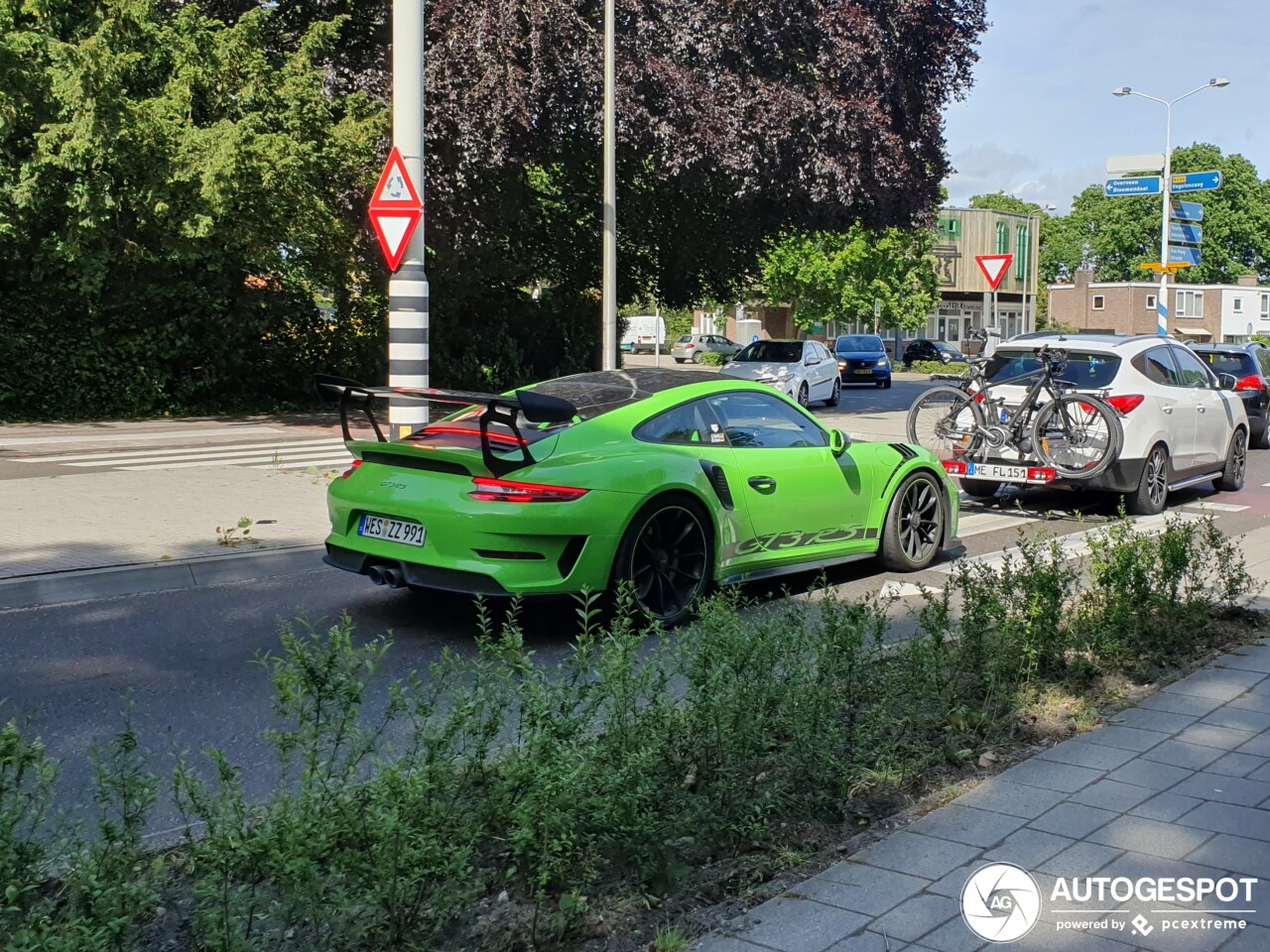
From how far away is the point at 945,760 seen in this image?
15.6ft

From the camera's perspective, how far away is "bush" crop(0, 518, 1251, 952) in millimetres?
3070

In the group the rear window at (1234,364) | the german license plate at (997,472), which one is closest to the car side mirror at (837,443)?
the german license plate at (997,472)

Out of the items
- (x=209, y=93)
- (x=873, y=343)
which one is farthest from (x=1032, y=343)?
(x=873, y=343)

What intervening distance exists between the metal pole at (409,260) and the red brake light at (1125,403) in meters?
6.41

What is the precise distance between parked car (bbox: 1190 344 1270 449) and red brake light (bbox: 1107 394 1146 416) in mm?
9332

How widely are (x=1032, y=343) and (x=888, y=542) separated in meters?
4.82

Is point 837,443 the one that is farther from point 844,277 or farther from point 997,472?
point 844,277

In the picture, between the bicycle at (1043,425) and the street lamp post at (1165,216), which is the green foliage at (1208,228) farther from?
the bicycle at (1043,425)

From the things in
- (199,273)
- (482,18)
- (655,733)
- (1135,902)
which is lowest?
(1135,902)

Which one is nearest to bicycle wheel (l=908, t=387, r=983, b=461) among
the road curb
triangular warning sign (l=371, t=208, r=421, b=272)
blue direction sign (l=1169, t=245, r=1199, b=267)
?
triangular warning sign (l=371, t=208, r=421, b=272)

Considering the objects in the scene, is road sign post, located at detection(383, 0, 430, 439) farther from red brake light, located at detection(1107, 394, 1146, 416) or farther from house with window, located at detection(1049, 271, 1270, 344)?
house with window, located at detection(1049, 271, 1270, 344)

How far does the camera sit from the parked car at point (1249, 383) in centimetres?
2077

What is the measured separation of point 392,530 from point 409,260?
5.41m

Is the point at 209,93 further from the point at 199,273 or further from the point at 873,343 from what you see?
the point at 873,343
